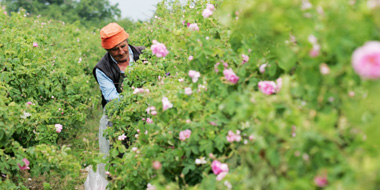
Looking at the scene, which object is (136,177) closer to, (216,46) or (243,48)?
(216,46)

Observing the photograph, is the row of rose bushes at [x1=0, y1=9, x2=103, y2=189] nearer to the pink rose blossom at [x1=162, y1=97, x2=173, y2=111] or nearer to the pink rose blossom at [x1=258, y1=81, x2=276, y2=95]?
the pink rose blossom at [x1=162, y1=97, x2=173, y2=111]

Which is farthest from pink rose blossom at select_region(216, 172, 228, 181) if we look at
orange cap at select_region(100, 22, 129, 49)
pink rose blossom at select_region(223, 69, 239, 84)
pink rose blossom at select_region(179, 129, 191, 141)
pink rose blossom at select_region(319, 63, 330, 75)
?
orange cap at select_region(100, 22, 129, 49)

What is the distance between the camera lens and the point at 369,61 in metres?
1.09

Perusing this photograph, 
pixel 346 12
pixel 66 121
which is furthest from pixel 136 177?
pixel 66 121

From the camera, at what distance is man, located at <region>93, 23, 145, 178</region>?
4062 millimetres

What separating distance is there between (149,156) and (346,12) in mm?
1310

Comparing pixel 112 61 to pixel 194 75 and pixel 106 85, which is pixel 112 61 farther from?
pixel 194 75

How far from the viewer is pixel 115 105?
144 inches

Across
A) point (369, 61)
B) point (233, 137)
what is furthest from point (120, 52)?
point (369, 61)

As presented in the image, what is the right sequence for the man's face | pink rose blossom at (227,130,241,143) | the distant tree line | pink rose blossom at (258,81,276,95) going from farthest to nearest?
the distant tree line < the man's face < pink rose blossom at (227,130,241,143) < pink rose blossom at (258,81,276,95)

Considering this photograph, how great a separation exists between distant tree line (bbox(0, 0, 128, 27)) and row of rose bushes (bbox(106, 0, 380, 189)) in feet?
85.2

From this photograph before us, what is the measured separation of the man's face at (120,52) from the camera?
4.13 metres

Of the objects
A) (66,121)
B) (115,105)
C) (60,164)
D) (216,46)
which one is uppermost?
(216,46)

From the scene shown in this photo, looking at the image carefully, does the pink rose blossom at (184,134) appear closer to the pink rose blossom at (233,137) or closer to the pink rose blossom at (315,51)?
the pink rose blossom at (233,137)
